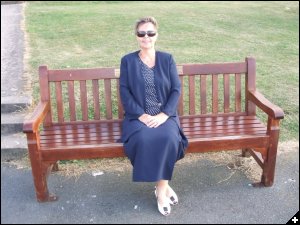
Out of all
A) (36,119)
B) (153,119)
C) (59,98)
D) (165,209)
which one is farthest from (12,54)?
(165,209)

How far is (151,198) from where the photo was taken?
12.3 feet

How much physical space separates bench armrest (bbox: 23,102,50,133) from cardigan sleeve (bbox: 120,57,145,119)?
716mm

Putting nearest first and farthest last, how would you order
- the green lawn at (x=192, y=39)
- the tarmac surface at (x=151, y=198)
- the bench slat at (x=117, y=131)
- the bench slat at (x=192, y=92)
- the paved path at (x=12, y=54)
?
the tarmac surface at (x=151, y=198), the bench slat at (x=117, y=131), the bench slat at (x=192, y=92), the paved path at (x=12, y=54), the green lawn at (x=192, y=39)

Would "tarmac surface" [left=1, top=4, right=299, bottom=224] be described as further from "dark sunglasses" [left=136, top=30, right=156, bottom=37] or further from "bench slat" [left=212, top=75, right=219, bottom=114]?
"dark sunglasses" [left=136, top=30, right=156, bottom=37]

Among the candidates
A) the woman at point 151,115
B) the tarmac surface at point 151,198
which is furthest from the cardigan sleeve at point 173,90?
the tarmac surface at point 151,198

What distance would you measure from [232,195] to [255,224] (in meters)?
0.43

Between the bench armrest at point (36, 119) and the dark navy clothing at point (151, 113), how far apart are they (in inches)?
28.2

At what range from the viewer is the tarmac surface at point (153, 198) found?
11.4 feet

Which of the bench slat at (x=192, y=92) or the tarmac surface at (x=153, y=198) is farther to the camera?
the bench slat at (x=192, y=92)

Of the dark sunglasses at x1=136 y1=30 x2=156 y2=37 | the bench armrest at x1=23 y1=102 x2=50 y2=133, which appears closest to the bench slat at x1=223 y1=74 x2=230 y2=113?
the dark sunglasses at x1=136 y1=30 x2=156 y2=37

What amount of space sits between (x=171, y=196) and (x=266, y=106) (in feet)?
3.82

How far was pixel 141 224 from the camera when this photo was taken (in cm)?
340

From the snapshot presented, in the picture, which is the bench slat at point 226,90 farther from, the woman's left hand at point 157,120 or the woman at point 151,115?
the woman's left hand at point 157,120

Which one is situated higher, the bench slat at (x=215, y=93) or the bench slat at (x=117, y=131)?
the bench slat at (x=215, y=93)
